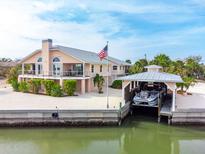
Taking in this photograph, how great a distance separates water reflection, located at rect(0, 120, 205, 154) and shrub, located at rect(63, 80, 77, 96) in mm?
9737

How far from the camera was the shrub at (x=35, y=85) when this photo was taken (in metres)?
28.5

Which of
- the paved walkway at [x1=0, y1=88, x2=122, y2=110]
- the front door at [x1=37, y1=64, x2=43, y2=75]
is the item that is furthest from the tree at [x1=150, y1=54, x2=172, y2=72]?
the paved walkway at [x1=0, y1=88, x2=122, y2=110]

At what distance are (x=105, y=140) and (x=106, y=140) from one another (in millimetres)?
72

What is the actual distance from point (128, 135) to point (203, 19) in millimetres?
16588

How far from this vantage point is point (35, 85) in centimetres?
2870

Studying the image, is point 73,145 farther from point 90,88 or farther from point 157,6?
point 90,88

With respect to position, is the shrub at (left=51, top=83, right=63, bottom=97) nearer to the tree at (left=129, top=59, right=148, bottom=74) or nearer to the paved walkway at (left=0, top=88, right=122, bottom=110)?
the paved walkway at (left=0, top=88, right=122, bottom=110)

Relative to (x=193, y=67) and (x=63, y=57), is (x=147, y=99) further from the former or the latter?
(x=193, y=67)

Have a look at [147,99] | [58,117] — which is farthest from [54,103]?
[147,99]

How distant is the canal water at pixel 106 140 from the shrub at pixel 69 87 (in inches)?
383

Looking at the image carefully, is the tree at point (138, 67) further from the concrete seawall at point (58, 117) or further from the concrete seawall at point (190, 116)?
the concrete seawall at point (58, 117)

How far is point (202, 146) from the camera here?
1500 centimetres

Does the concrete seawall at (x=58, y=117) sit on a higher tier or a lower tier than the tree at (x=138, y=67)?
lower

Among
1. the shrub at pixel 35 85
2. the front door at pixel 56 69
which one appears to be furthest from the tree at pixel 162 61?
the shrub at pixel 35 85
